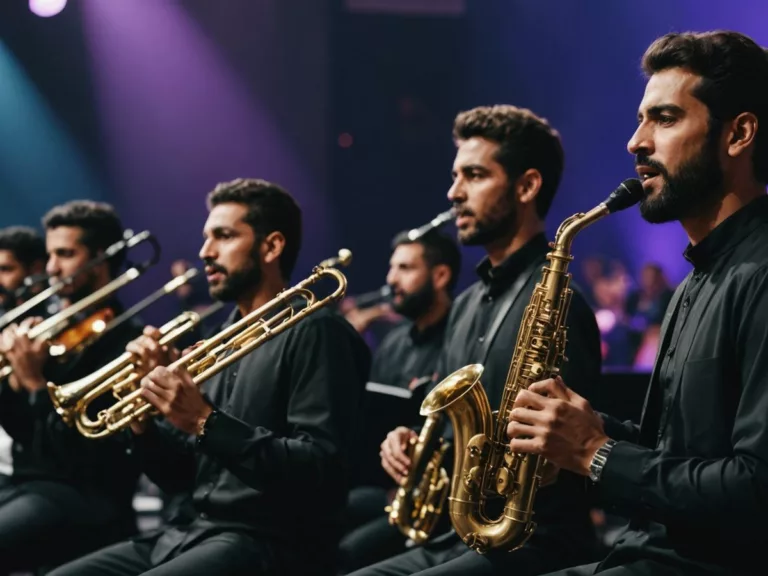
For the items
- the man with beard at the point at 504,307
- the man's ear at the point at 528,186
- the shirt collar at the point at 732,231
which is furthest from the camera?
the man's ear at the point at 528,186

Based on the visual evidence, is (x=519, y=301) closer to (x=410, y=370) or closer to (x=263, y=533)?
(x=263, y=533)

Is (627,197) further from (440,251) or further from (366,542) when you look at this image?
(440,251)

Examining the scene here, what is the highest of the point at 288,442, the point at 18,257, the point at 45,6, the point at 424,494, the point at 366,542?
the point at 45,6

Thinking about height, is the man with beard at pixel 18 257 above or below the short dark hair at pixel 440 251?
above

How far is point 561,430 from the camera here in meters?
2.67

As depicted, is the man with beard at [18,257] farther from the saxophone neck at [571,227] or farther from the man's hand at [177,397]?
the saxophone neck at [571,227]

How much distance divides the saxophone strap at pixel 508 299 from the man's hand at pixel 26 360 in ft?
7.56

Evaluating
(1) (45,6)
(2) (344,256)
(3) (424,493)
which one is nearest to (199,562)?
(3) (424,493)

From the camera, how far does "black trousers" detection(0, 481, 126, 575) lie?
4.70m

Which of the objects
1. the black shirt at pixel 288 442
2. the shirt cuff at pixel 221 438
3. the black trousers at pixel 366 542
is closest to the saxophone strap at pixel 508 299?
the black shirt at pixel 288 442

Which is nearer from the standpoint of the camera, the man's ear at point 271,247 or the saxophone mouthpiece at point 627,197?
the saxophone mouthpiece at point 627,197

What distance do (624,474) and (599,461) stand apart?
72 mm

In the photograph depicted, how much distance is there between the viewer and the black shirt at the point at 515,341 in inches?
145

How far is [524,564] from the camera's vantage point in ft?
11.6
